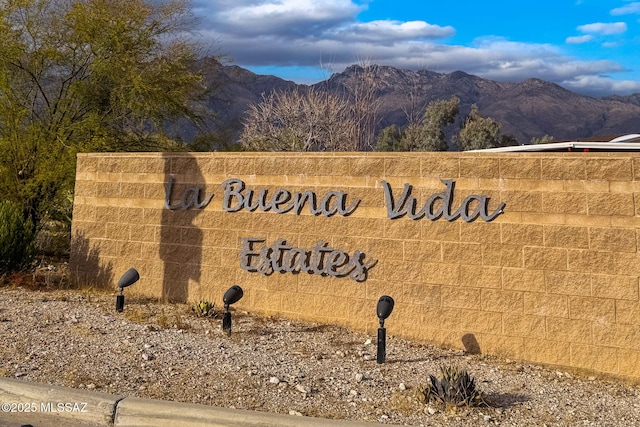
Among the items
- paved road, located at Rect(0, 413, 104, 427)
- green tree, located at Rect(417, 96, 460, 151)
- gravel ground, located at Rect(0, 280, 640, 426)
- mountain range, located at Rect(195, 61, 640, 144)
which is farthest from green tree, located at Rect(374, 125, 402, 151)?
mountain range, located at Rect(195, 61, 640, 144)

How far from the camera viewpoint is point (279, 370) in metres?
7.02

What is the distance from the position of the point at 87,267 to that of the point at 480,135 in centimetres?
3240

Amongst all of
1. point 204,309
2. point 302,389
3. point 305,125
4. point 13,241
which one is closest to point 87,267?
point 13,241

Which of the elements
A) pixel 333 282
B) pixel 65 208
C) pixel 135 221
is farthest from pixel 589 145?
pixel 65 208

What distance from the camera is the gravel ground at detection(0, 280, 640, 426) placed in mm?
5910

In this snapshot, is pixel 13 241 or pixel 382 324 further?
pixel 13 241

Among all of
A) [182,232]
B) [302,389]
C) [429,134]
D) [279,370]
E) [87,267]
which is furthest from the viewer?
[429,134]

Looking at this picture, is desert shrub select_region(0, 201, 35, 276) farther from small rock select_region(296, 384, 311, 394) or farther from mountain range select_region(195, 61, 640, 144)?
mountain range select_region(195, 61, 640, 144)

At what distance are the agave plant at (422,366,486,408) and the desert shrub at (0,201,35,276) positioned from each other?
9.39m

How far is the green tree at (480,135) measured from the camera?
129 feet

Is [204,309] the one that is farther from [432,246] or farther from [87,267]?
[432,246]

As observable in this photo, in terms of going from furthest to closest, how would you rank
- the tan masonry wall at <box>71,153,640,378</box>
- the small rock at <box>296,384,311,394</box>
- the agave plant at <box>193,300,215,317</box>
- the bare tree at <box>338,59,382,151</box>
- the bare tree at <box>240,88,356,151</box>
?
the bare tree at <box>338,59,382,151</box> < the bare tree at <box>240,88,356,151</box> < the agave plant at <box>193,300,215,317</box> < the tan masonry wall at <box>71,153,640,378</box> < the small rock at <box>296,384,311,394</box>

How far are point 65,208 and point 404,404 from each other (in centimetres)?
1285

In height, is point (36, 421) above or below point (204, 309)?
below
